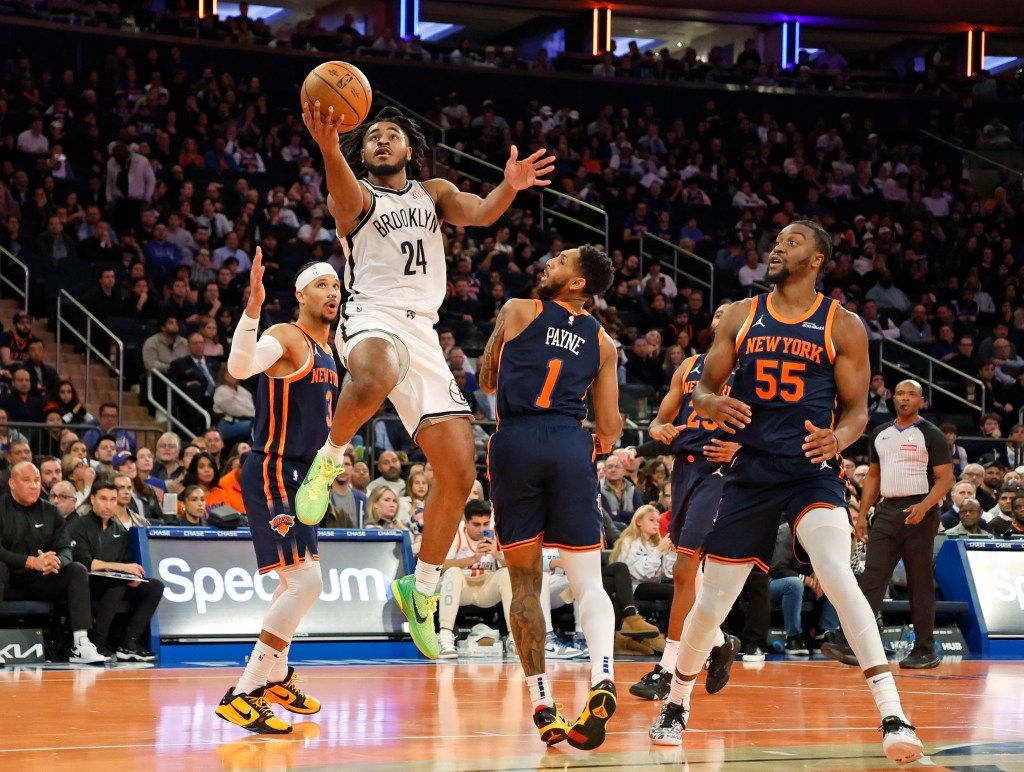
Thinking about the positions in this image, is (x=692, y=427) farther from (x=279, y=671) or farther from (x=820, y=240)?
(x=279, y=671)

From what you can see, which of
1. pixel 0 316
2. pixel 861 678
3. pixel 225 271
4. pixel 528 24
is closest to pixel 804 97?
pixel 528 24

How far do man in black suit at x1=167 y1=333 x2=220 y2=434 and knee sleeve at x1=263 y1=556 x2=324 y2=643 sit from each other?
8.82 metres

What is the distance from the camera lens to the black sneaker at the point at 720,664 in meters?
8.48

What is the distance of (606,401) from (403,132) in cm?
165

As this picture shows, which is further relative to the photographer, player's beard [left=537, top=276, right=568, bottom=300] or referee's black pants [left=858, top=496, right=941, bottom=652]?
referee's black pants [left=858, top=496, right=941, bottom=652]

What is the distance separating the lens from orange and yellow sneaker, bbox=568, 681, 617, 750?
6.08 meters

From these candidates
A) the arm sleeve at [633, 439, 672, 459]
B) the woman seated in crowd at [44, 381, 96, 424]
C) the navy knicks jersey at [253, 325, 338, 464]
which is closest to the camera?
the navy knicks jersey at [253, 325, 338, 464]

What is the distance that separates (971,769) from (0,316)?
45.9 feet

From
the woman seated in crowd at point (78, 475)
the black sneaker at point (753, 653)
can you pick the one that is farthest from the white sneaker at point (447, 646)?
the woman seated in crowd at point (78, 475)

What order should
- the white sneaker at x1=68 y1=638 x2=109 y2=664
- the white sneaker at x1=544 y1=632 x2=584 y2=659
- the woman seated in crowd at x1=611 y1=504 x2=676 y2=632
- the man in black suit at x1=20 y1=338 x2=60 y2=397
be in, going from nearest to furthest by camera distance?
1. the white sneaker at x1=68 y1=638 x2=109 y2=664
2. the white sneaker at x1=544 y1=632 x2=584 y2=659
3. the woman seated in crowd at x1=611 y1=504 x2=676 y2=632
4. the man in black suit at x1=20 y1=338 x2=60 y2=397

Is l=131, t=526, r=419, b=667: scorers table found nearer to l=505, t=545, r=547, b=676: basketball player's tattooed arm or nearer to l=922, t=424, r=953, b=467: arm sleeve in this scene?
l=922, t=424, r=953, b=467: arm sleeve

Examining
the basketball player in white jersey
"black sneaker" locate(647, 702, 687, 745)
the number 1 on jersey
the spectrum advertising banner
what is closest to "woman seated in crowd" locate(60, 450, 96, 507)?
the spectrum advertising banner

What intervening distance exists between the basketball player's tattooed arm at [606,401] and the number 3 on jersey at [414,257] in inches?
36.4

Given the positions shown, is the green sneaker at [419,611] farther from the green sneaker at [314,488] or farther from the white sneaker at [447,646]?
the white sneaker at [447,646]
